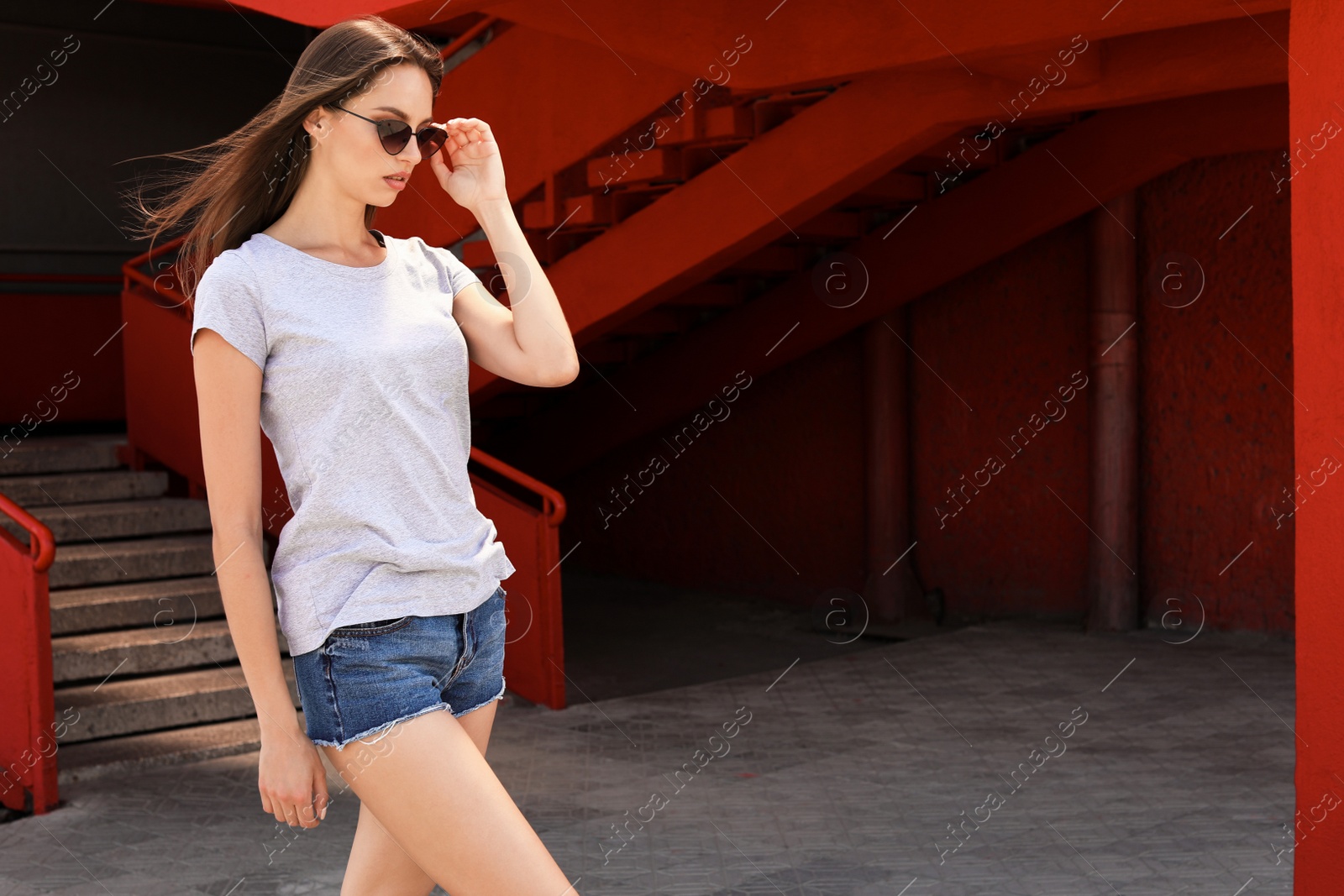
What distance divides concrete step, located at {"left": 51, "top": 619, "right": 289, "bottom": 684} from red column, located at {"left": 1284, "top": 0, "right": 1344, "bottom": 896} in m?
4.83

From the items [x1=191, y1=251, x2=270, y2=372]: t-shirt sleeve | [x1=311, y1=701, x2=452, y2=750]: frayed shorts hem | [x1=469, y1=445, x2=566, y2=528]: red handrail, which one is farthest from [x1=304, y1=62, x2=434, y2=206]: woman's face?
[x1=469, y1=445, x2=566, y2=528]: red handrail

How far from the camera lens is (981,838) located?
4945 mm

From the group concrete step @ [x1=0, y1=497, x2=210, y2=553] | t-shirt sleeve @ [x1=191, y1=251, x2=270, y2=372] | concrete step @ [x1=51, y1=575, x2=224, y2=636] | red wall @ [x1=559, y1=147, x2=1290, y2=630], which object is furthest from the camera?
red wall @ [x1=559, y1=147, x2=1290, y2=630]

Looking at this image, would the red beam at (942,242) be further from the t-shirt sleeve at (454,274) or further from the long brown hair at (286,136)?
the long brown hair at (286,136)

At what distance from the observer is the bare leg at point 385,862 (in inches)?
87.4

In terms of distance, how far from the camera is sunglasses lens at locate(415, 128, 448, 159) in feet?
7.11

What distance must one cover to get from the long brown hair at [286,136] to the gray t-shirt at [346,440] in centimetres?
13

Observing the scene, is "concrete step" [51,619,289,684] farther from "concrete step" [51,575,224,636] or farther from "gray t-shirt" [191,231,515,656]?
"gray t-shirt" [191,231,515,656]

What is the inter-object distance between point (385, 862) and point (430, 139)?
1.16 m

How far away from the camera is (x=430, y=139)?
2.18 meters

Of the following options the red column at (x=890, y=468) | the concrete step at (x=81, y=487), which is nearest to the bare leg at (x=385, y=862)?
the concrete step at (x=81, y=487)

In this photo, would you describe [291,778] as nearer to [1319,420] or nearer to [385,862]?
[385,862]

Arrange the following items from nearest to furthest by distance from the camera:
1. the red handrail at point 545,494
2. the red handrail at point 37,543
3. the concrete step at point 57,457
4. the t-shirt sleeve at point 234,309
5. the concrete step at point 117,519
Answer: the t-shirt sleeve at point 234,309 < the red handrail at point 37,543 < the red handrail at point 545,494 < the concrete step at point 117,519 < the concrete step at point 57,457

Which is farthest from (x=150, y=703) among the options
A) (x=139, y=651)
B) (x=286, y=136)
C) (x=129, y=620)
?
(x=286, y=136)
